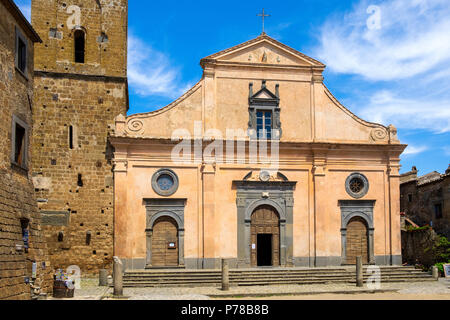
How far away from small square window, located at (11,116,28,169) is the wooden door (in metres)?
7.30

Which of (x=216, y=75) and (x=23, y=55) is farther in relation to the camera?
(x=216, y=75)

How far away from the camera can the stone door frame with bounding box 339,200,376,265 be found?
23.8 meters

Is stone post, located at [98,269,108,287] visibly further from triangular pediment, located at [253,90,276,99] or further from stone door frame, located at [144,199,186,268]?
triangular pediment, located at [253,90,276,99]

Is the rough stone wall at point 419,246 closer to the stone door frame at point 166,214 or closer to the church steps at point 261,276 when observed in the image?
the church steps at point 261,276

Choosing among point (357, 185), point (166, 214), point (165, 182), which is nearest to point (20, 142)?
point (165, 182)

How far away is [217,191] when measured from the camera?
22.9 m

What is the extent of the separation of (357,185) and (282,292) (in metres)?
8.46

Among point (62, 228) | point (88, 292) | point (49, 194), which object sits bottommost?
point (88, 292)

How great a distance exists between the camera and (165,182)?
22625mm

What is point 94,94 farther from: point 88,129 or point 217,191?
point 217,191

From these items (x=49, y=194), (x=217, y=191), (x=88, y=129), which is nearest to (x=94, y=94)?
(x=88, y=129)

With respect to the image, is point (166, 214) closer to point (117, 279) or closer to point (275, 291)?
point (117, 279)
